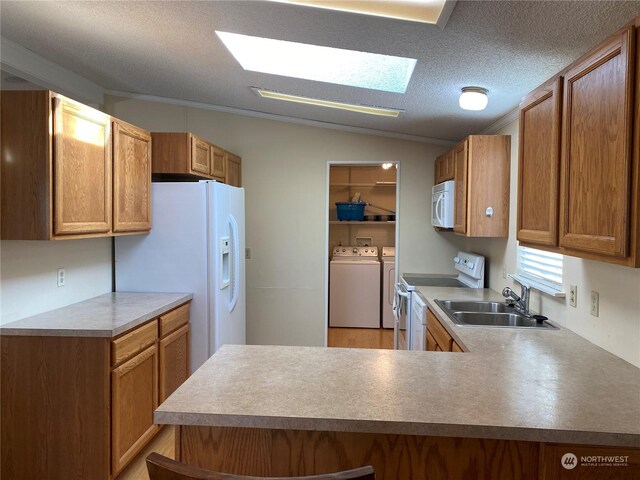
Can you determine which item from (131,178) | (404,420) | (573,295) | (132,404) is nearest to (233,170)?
(131,178)

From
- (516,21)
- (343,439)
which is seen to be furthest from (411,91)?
(343,439)

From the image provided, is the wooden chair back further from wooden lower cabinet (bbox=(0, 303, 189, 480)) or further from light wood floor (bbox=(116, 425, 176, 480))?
light wood floor (bbox=(116, 425, 176, 480))

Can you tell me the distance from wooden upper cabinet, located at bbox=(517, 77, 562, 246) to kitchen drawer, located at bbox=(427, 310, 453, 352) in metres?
0.65

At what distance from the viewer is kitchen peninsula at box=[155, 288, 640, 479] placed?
1098 mm

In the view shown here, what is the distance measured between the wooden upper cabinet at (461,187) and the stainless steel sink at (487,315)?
0.53 m

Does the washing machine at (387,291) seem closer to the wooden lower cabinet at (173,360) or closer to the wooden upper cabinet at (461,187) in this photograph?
the wooden upper cabinet at (461,187)

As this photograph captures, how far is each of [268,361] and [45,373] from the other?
51.5 inches

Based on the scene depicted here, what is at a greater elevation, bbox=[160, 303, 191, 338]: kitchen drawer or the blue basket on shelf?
the blue basket on shelf

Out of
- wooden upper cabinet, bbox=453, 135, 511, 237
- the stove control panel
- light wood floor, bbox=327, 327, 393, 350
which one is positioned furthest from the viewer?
the stove control panel

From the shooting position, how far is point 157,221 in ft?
9.96

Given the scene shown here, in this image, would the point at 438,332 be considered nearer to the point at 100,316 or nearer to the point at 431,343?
the point at 431,343

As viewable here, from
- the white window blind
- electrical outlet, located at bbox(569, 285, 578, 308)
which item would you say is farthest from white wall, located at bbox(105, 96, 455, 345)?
electrical outlet, located at bbox(569, 285, 578, 308)

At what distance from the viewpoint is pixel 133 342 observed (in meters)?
2.25

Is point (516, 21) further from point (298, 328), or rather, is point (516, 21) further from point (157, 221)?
point (298, 328)
